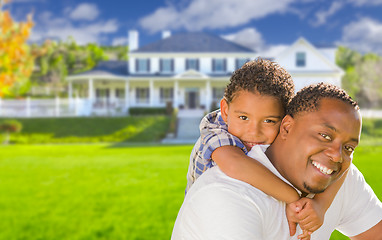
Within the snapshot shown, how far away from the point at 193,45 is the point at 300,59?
9942mm

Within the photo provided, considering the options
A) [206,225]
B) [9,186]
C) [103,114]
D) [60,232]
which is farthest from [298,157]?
[103,114]

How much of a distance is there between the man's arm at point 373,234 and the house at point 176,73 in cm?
2975

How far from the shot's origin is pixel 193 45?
117ft

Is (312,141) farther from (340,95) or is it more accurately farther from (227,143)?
(227,143)

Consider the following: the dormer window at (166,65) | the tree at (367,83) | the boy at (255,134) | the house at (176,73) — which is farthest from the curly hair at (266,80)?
the tree at (367,83)

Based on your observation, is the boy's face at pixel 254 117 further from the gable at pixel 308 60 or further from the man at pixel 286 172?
the gable at pixel 308 60

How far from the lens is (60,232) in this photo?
18.9ft

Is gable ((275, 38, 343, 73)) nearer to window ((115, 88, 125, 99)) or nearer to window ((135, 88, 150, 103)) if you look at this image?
window ((135, 88, 150, 103))

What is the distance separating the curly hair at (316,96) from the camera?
1659 mm

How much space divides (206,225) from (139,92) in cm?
3432

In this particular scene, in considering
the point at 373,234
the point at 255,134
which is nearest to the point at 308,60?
the point at 373,234

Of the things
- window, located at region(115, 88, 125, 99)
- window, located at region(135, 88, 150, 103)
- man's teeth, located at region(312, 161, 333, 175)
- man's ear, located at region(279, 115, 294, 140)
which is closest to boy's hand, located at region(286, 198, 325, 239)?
man's teeth, located at region(312, 161, 333, 175)

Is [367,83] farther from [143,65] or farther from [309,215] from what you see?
[309,215]

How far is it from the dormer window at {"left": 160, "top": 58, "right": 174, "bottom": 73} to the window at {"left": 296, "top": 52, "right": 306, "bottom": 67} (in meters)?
11.1
